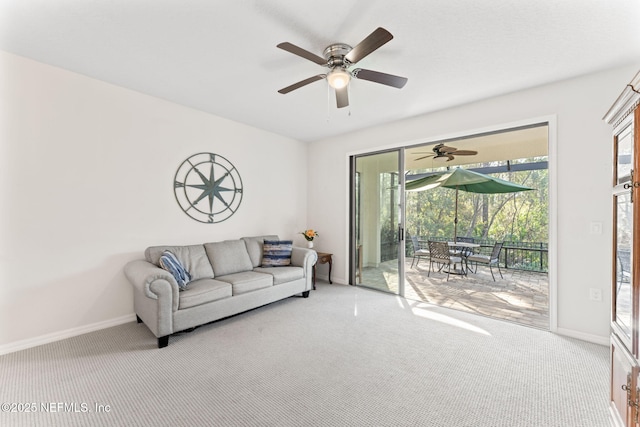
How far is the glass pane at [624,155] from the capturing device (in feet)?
5.15

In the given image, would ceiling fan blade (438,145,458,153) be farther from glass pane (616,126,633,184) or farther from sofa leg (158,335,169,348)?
sofa leg (158,335,169,348)

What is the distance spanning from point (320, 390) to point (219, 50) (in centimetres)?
286

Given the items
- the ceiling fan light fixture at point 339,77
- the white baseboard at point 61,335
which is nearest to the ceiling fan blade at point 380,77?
the ceiling fan light fixture at point 339,77

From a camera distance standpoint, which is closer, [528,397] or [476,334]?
[528,397]

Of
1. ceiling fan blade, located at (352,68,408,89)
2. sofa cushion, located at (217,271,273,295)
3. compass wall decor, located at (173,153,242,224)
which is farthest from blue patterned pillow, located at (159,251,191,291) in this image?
ceiling fan blade, located at (352,68,408,89)

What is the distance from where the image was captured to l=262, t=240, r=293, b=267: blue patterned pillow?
4.14 m

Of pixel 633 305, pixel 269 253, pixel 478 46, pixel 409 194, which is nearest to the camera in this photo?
pixel 633 305

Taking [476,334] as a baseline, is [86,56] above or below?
above

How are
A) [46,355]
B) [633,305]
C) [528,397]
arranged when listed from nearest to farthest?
1. [633,305]
2. [528,397]
3. [46,355]

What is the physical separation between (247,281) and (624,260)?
10.5 feet

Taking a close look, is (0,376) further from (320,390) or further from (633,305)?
(633,305)

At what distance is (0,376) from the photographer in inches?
84.0

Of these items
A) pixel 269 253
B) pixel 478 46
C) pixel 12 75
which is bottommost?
pixel 269 253

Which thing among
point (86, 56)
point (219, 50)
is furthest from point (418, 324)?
point (86, 56)
